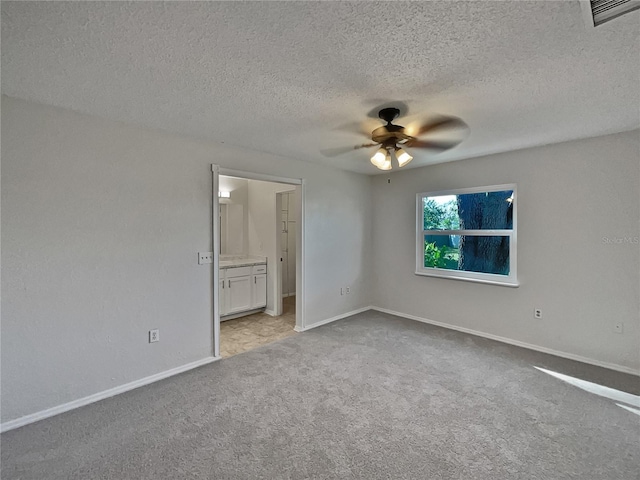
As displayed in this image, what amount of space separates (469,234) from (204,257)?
11.1 feet

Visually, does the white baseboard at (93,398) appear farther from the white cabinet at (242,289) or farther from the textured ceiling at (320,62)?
the textured ceiling at (320,62)

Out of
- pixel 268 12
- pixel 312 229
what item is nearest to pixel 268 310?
pixel 312 229

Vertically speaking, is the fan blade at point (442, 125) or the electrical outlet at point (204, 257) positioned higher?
the fan blade at point (442, 125)

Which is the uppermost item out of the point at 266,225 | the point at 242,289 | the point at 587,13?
the point at 587,13

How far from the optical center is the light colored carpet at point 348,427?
171 cm

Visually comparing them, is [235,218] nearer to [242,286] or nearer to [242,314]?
[242,286]

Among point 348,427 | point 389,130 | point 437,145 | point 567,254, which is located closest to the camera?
point 348,427

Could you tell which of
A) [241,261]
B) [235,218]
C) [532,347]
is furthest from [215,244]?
[532,347]

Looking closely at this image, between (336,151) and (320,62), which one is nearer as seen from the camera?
(320,62)

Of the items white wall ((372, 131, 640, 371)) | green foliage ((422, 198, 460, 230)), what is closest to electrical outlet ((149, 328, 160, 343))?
white wall ((372, 131, 640, 371))

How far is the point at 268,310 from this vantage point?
496 cm

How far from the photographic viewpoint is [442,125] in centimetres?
268

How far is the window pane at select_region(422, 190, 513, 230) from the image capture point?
369cm

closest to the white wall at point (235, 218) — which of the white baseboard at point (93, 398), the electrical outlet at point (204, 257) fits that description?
the electrical outlet at point (204, 257)
